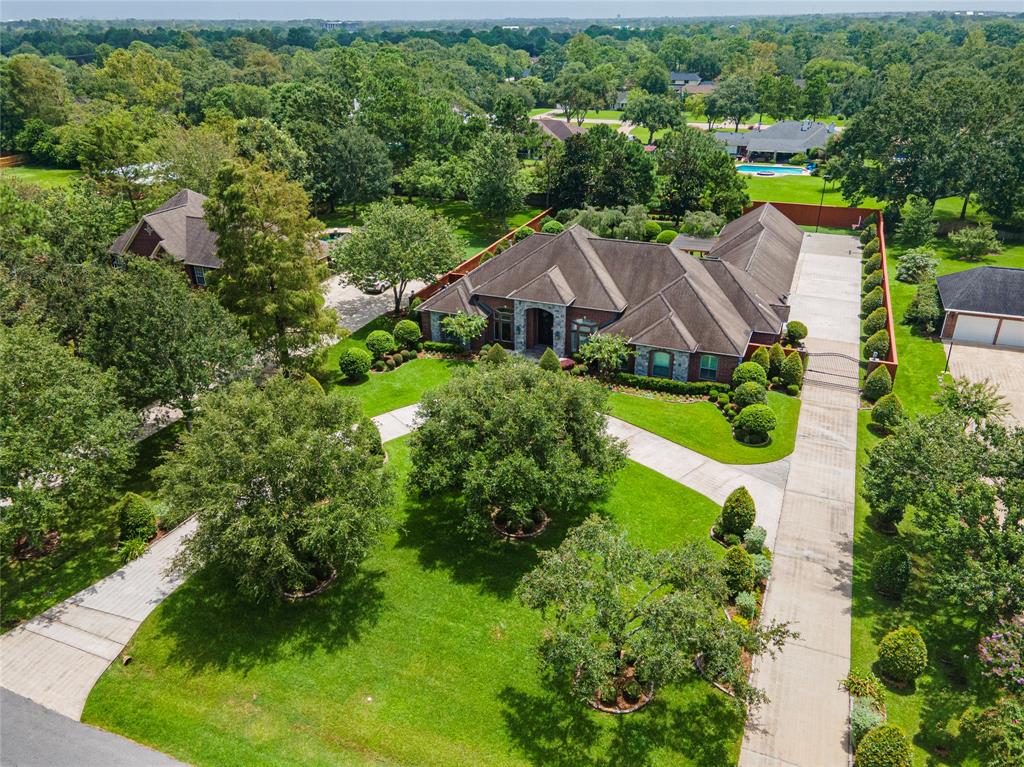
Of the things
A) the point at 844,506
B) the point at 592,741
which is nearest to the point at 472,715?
the point at 592,741

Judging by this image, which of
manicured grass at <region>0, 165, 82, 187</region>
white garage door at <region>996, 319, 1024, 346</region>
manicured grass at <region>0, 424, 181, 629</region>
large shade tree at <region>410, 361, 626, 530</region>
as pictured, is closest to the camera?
large shade tree at <region>410, 361, 626, 530</region>

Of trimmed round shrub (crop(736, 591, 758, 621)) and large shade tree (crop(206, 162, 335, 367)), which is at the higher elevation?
large shade tree (crop(206, 162, 335, 367))

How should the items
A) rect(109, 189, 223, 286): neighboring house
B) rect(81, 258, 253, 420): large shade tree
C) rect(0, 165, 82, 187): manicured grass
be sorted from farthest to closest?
→ rect(0, 165, 82, 187): manicured grass → rect(109, 189, 223, 286): neighboring house → rect(81, 258, 253, 420): large shade tree

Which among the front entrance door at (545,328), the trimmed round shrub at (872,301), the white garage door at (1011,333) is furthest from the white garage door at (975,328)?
the front entrance door at (545,328)

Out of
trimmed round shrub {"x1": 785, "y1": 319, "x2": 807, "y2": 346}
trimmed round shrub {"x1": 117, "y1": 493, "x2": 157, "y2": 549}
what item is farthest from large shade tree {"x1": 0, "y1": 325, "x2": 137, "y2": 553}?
trimmed round shrub {"x1": 785, "y1": 319, "x2": 807, "y2": 346}

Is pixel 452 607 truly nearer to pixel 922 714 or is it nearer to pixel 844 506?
pixel 922 714

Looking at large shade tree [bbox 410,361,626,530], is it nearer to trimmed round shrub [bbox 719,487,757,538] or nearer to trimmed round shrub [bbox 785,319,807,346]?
trimmed round shrub [bbox 719,487,757,538]

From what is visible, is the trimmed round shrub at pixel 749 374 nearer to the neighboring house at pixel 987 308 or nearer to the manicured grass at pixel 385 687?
the manicured grass at pixel 385 687
